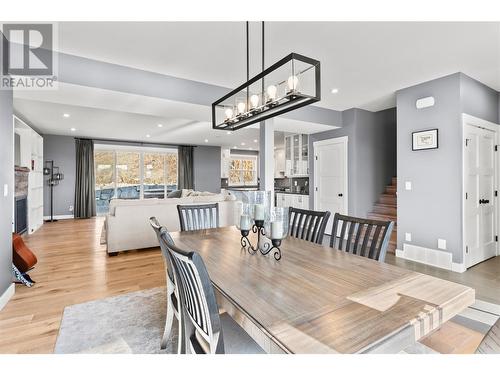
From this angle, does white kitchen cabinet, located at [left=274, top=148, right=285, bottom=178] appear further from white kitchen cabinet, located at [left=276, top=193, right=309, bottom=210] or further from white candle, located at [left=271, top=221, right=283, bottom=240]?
white candle, located at [left=271, top=221, right=283, bottom=240]

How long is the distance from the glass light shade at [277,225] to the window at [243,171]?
9336 millimetres

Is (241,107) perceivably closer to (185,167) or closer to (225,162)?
(185,167)

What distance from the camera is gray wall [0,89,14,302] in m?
2.49

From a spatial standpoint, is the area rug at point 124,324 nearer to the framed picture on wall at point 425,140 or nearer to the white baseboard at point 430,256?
the white baseboard at point 430,256

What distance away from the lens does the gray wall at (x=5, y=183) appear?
249cm

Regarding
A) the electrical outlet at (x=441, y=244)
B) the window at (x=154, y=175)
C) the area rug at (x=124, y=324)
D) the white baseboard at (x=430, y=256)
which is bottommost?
the area rug at (x=124, y=324)

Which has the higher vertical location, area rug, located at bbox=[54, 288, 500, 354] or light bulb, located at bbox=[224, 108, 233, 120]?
light bulb, located at bbox=[224, 108, 233, 120]

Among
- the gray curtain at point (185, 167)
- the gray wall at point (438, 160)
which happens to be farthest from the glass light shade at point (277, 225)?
the gray curtain at point (185, 167)

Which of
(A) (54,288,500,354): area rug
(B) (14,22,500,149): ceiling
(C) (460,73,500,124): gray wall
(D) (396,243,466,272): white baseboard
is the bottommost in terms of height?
(A) (54,288,500,354): area rug

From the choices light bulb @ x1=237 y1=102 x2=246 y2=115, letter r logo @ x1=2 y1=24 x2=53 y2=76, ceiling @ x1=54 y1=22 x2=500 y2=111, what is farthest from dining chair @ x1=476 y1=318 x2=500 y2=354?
letter r logo @ x1=2 y1=24 x2=53 y2=76

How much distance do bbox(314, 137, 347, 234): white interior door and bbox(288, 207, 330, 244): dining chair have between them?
2.96m

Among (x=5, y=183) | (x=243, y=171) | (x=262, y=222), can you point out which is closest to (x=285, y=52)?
(x=262, y=222)

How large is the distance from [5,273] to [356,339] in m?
3.26

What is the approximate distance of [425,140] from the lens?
3.69 metres
